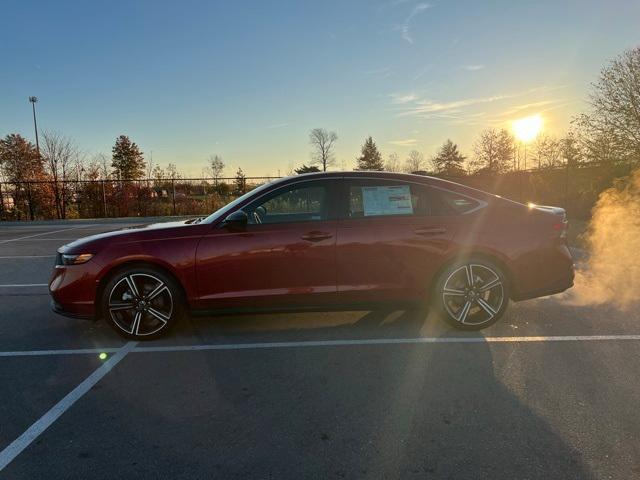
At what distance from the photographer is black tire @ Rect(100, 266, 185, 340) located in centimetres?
416

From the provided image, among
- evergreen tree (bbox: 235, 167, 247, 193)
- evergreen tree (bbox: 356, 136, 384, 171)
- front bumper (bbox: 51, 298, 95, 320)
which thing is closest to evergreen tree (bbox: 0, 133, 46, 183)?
evergreen tree (bbox: 235, 167, 247, 193)

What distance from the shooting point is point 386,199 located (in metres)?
4.36

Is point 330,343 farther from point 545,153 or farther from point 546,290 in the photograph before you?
point 545,153

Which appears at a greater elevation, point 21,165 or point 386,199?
point 21,165

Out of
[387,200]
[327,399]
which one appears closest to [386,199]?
[387,200]

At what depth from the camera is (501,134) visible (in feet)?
165

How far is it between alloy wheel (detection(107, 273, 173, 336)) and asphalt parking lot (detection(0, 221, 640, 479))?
0.19 metres

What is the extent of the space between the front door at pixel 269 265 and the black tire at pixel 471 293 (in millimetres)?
1124

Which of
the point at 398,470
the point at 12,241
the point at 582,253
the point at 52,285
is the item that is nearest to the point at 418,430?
the point at 398,470

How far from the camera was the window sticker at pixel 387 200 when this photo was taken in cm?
432

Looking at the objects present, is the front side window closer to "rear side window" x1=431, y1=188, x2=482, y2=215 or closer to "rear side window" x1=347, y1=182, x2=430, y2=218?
"rear side window" x1=347, y1=182, x2=430, y2=218

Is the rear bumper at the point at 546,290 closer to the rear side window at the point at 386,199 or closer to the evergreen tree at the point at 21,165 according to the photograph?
the rear side window at the point at 386,199

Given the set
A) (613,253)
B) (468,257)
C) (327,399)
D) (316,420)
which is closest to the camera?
(316,420)

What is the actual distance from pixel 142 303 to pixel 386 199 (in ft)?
8.53
